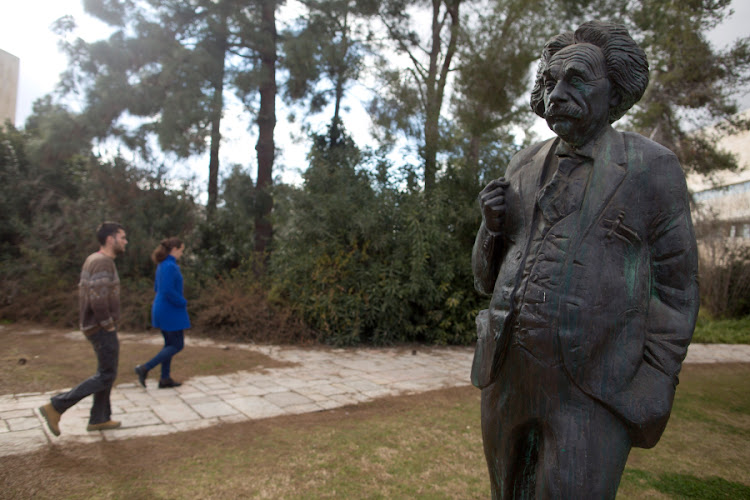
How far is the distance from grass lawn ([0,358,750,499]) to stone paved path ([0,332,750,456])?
0.29 metres

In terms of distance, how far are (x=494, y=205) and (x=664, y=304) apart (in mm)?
631

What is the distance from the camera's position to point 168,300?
6008mm

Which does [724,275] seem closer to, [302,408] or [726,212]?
[726,212]

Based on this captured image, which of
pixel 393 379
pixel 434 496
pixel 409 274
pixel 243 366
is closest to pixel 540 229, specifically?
pixel 434 496

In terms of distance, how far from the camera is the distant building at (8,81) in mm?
4151

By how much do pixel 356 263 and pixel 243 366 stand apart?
3010mm

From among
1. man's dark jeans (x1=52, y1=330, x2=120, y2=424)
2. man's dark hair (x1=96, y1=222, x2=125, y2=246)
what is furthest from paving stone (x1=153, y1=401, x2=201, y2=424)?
man's dark hair (x1=96, y1=222, x2=125, y2=246)

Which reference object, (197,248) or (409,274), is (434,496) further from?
(197,248)

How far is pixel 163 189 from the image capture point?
40.8ft

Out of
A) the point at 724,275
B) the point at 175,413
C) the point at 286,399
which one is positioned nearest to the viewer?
the point at 175,413

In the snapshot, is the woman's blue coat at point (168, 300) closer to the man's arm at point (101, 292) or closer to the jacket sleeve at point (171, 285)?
the jacket sleeve at point (171, 285)

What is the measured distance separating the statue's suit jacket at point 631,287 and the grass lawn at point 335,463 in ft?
7.46

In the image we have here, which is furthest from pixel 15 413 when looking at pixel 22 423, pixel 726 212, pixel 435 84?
pixel 726 212

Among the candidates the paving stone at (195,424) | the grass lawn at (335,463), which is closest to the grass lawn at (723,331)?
the grass lawn at (335,463)
